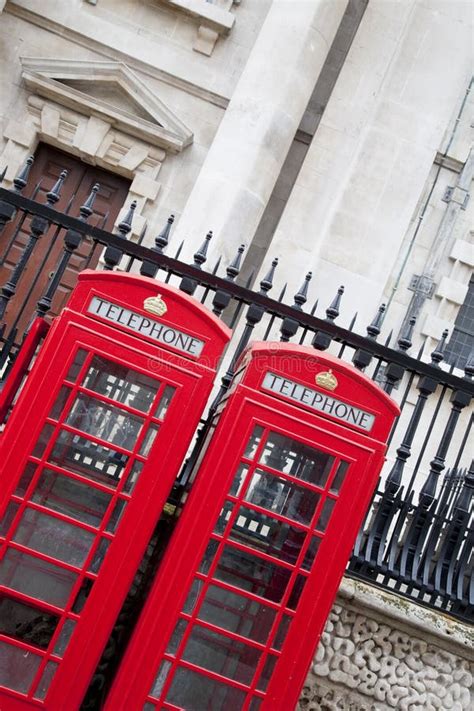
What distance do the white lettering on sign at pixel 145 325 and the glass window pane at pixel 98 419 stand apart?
0.44 meters

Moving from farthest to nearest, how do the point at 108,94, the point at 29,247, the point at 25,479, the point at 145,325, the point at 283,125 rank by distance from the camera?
the point at 108,94
the point at 283,125
the point at 29,247
the point at 145,325
the point at 25,479

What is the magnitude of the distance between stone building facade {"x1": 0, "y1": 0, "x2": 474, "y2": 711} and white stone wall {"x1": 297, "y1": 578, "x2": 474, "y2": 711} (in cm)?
676

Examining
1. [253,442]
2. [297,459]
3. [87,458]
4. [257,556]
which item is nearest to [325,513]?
[297,459]

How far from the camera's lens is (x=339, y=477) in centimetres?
425

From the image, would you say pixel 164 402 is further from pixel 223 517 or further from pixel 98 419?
pixel 223 517

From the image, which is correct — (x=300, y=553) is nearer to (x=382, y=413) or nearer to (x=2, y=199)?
(x=382, y=413)

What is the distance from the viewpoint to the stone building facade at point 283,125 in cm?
1148

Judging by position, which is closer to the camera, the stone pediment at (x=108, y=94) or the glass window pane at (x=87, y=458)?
the glass window pane at (x=87, y=458)

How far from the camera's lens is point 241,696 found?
4230mm

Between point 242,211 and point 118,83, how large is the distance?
275cm

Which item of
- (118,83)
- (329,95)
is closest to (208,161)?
(118,83)

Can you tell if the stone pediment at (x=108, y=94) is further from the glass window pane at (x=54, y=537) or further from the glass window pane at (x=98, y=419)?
the glass window pane at (x=54, y=537)

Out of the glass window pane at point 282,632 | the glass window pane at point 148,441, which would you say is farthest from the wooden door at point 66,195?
the glass window pane at point 282,632

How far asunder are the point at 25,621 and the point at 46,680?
325 millimetres
